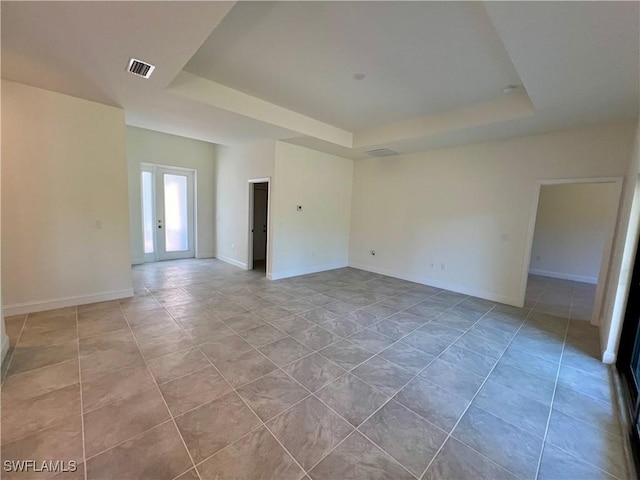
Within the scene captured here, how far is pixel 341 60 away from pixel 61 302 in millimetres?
4846

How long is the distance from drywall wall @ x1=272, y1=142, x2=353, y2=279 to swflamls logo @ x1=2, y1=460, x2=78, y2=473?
409 cm

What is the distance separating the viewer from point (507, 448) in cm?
175

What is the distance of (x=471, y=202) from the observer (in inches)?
195

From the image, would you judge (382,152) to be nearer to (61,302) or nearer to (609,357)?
(609,357)

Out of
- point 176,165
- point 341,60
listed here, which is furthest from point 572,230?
point 176,165

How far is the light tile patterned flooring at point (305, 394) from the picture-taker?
162cm

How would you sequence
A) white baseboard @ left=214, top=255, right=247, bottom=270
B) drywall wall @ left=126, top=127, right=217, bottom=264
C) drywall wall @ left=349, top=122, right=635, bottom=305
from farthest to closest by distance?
white baseboard @ left=214, top=255, right=247, bottom=270
drywall wall @ left=126, top=127, right=217, bottom=264
drywall wall @ left=349, top=122, right=635, bottom=305

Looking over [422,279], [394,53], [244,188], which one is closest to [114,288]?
[244,188]

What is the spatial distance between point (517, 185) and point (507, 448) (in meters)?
4.11

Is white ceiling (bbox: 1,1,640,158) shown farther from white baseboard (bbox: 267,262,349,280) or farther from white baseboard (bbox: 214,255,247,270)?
white baseboard (bbox: 214,255,247,270)

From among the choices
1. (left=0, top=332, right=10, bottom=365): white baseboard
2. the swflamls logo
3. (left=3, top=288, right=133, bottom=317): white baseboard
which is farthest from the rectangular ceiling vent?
(left=0, top=332, right=10, bottom=365): white baseboard

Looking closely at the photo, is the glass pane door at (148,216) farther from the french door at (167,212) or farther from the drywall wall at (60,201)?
the drywall wall at (60,201)

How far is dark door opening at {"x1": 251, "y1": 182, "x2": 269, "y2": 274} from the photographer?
7.12 meters

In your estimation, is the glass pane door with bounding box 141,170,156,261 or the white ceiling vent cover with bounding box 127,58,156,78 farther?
Answer: the glass pane door with bounding box 141,170,156,261
